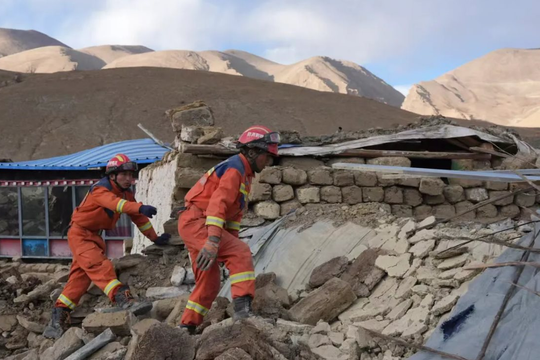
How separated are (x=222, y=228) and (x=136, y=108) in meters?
28.0

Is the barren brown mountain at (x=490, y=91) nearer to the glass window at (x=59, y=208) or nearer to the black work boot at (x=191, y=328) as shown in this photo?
the glass window at (x=59, y=208)

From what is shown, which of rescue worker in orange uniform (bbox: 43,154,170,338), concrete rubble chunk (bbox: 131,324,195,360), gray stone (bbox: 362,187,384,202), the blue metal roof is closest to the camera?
concrete rubble chunk (bbox: 131,324,195,360)

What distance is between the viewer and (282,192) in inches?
245

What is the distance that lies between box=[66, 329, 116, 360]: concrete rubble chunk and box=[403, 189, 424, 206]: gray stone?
360 centimetres

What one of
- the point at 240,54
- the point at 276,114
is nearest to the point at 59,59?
the point at 240,54

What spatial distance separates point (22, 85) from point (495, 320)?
3605 centimetres

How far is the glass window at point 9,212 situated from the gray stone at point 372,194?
10548mm

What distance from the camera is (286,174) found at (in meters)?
6.24

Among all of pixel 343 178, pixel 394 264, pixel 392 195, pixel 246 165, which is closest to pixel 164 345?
pixel 246 165

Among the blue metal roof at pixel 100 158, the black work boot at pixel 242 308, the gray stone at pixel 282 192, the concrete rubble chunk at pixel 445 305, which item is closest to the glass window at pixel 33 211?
the blue metal roof at pixel 100 158

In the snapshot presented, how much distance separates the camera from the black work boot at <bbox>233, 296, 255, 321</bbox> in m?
3.87

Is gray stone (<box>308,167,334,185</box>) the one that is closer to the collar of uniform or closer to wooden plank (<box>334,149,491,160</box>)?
wooden plank (<box>334,149,491,160</box>)

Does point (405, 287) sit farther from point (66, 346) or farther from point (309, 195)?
point (66, 346)

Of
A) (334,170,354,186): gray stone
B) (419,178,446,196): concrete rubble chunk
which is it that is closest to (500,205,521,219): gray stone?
(419,178,446,196): concrete rubble chunk
